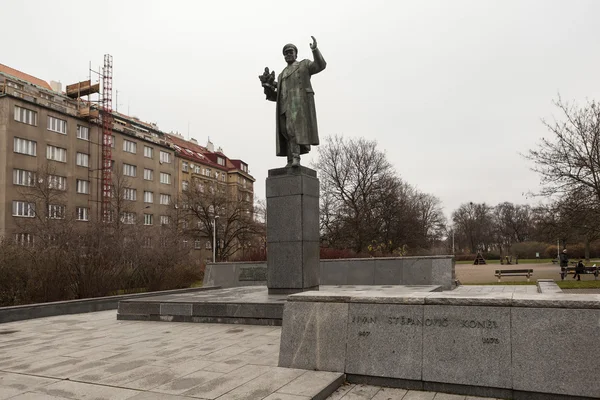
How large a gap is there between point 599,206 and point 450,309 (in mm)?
24347

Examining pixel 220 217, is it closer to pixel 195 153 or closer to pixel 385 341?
pixel 195 153

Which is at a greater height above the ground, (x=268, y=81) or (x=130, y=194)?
(x=130, y=194)

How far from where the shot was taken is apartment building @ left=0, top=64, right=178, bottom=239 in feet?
134

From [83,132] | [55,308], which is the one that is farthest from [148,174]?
[55,308]

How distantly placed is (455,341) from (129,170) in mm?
57554

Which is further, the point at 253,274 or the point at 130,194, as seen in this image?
the point at 130,194

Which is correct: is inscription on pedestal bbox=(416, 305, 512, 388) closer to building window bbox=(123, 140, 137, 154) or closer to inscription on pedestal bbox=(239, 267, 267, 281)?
inscription on pedestal bbox=(239, 267, 267, 281)

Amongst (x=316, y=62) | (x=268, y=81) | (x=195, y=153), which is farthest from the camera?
(x=195, y=153)

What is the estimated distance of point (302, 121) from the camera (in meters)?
11.2

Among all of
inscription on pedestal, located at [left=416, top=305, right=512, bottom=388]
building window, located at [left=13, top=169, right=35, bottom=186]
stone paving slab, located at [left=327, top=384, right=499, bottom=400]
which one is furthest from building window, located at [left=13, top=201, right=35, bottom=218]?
inscription on pedestal, located at [left=416, top=305, right=512, bottom=388]

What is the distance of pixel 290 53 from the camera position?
11.5m

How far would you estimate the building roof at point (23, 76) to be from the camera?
170 ft

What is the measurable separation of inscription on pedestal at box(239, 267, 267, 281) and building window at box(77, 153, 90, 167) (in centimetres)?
3735

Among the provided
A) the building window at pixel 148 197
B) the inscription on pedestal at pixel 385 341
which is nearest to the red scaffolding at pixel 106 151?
the building window at pixel 148 197
